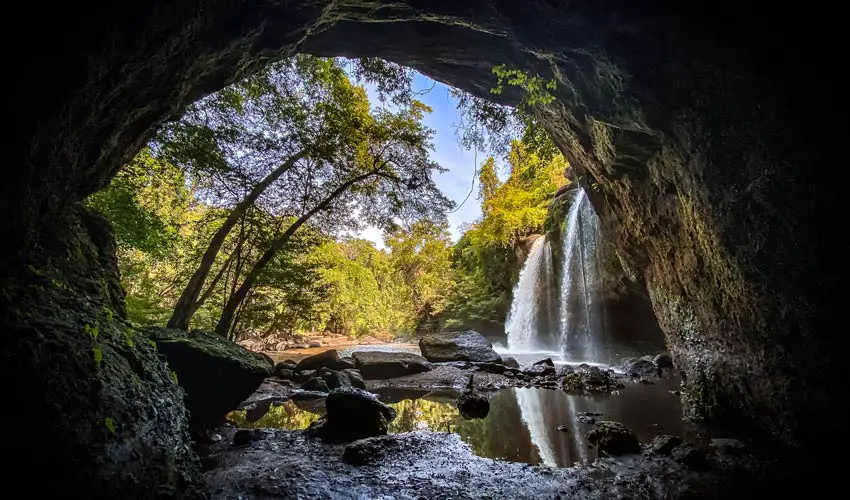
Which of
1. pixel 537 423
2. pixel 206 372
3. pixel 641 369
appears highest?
pixel 641 369

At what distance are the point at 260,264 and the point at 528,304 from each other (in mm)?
15717

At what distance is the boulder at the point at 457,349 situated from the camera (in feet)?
43.2

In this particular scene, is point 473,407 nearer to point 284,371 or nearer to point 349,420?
point 349,420

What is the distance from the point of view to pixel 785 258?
147 inches

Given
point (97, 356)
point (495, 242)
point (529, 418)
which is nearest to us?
point (97, 356)

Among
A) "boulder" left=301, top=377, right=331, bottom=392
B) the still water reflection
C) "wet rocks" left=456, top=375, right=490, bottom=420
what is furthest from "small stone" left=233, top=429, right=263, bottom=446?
"boulder" left=301, top=377, right=331, bottom=392

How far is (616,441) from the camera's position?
4438 mm

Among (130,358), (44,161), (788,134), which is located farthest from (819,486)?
(44,161)

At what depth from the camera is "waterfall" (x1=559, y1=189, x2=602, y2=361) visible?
15.9 meters

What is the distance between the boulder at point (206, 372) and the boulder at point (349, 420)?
139 centimetres

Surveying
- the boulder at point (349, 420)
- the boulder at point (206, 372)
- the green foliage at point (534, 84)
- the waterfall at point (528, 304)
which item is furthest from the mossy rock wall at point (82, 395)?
the waterfall at point (528, 304)

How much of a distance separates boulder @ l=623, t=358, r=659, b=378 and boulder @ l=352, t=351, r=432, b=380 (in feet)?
20.5

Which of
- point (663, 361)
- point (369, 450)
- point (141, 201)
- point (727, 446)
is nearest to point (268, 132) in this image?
point (141, 201)

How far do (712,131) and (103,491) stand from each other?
6599 mm
